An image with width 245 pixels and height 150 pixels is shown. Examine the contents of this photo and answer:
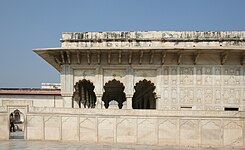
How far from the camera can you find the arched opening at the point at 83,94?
1677 centimetres

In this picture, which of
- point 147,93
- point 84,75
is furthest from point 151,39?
point 147,93

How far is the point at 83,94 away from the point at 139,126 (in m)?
7.64

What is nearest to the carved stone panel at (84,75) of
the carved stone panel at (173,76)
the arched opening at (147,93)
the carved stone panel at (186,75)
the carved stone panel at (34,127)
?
the arched opening at (147,93)

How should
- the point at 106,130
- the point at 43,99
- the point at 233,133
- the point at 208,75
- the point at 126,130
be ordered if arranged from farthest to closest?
the point at 43,99 < the point at 208,75 < the point at 106,130 < the point at 126,130 < the point at 233,133

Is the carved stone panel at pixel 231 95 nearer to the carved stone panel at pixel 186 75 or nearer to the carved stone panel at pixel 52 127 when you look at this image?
the carved stone panel at pixel 186 75

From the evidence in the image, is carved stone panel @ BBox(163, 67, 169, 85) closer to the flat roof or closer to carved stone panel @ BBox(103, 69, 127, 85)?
carved stone panel @ BBox(103, 69, 127, 85)

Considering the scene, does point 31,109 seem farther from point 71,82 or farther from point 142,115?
point 142,115

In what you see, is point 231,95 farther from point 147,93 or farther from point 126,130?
point 147,93

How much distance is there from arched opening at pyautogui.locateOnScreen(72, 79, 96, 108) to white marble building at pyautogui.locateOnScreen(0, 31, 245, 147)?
0.17 m

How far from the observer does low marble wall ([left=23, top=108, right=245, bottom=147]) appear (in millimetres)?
12656

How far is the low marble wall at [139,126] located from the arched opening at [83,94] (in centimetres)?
317

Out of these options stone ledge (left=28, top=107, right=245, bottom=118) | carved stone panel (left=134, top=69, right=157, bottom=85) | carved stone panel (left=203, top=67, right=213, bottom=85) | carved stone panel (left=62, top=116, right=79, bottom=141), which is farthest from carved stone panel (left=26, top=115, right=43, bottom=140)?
carved stone panel (left=203, top=67, right=213, bottom=85)

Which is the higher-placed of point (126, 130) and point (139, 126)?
point (139, 126)

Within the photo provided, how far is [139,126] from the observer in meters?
12.9
